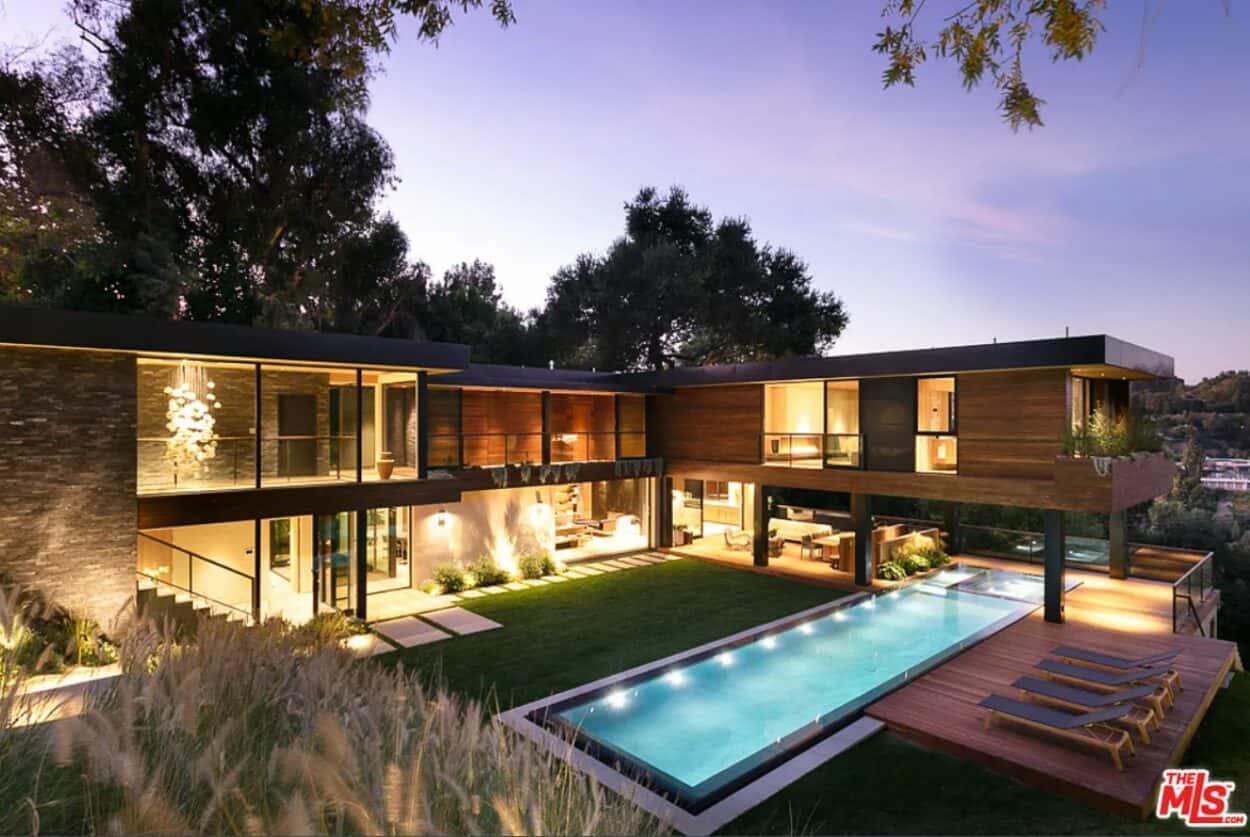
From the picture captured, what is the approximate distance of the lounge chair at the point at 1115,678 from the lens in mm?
8234

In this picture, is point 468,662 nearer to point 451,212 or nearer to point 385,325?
point 385,325

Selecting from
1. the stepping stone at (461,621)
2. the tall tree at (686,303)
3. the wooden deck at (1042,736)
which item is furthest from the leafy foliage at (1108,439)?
the tall tree at (686,303)

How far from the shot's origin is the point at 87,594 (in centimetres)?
962

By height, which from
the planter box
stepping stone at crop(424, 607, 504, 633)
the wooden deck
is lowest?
stepping stone at crop(424, 607, 504, 633)

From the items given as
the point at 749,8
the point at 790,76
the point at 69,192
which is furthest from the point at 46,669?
the point at 69,192

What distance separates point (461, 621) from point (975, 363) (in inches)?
419

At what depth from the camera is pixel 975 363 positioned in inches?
506

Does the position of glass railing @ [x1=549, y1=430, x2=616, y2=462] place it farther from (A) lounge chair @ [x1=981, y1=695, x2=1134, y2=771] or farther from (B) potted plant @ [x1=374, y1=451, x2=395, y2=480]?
(A) lounge chair @ [x1=981, y1=695, x2=1134, y2=771]

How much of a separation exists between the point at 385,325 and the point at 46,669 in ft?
67.5

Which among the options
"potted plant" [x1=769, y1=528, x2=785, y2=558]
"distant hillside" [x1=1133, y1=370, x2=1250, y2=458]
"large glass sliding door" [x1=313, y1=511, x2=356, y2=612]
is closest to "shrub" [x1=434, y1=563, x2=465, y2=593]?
"large glass sliding door" [x1=313, y1=511, x2=356, y2=612]

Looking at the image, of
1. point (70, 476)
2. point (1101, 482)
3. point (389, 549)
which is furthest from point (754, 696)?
point (70, 476)

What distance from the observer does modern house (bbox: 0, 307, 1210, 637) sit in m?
9.60

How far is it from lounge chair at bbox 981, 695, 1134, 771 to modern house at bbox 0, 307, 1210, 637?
5132 mm

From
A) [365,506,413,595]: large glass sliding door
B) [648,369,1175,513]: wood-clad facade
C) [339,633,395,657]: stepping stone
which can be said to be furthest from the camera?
[365,506,413,595]: large glass sliding door
